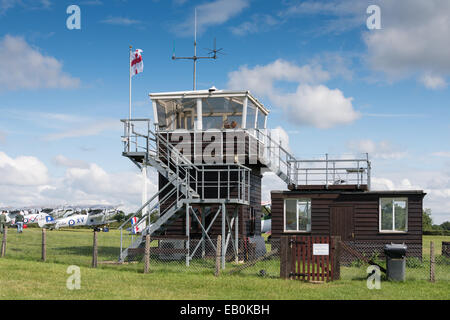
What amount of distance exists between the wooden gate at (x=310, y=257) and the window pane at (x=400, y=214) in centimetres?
913

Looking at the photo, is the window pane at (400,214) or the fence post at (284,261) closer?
the fence post at (284,261)

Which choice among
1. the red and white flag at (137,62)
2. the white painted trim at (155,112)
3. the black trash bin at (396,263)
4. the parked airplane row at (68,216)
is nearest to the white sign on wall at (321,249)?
the black trash bin at (396,263)

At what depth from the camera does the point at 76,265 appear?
2066 centimetres

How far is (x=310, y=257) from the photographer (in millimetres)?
17766

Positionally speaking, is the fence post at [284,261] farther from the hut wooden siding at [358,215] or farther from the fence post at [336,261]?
the hut wooden siding at [358,215]

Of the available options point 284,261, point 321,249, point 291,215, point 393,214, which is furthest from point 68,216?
point 321,249

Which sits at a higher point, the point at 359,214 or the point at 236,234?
the point at 359,214

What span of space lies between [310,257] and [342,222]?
874 cm

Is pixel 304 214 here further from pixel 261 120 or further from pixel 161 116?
pixel 161 116

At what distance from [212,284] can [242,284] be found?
0.85 metres

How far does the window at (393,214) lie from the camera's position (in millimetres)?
25875
